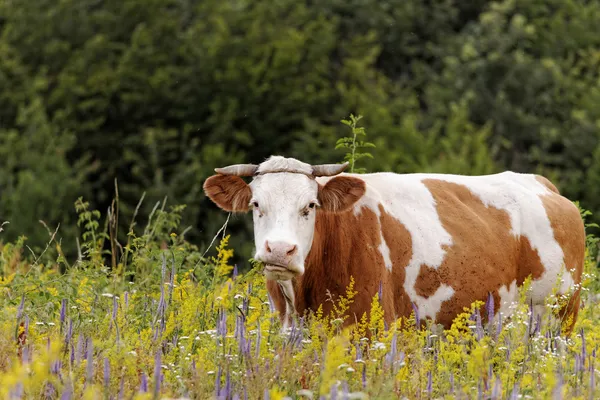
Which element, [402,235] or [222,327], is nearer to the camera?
[222,327]

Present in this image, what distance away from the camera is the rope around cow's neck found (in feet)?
22.9

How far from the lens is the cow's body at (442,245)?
7059mm

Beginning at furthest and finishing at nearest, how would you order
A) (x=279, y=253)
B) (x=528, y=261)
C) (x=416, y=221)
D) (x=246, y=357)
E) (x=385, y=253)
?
(x=528, y=261)
(x=416, y=221)
(x=385, y=253)
(x=279, y=253)
(x=246, y=357)

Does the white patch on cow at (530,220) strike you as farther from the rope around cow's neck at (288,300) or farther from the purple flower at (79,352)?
the purple flower at (79,352)

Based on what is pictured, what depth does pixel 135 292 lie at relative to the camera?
7.04 meters

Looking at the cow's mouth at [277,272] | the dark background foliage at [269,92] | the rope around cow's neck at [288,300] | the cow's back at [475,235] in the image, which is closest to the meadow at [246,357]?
the cow's mouth at [277,272]

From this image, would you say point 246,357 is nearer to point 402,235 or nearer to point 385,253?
point 385,253

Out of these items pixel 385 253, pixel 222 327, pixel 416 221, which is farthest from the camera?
pixel 416 221

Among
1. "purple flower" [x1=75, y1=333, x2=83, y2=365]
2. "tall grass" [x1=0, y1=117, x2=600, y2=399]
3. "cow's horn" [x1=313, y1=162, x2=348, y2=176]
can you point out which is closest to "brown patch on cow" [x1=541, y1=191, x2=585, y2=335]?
"cow's horn" [x1=313, y1=162, x2=348, y2=176]

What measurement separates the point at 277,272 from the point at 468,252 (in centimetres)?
177

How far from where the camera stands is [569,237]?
854cm

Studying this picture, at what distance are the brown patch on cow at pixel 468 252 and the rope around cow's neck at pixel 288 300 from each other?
0.89 m

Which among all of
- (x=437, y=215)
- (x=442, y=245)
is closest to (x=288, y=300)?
(x=442, y=245)

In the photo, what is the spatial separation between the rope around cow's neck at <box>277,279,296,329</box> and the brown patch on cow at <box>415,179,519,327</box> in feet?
2.93
